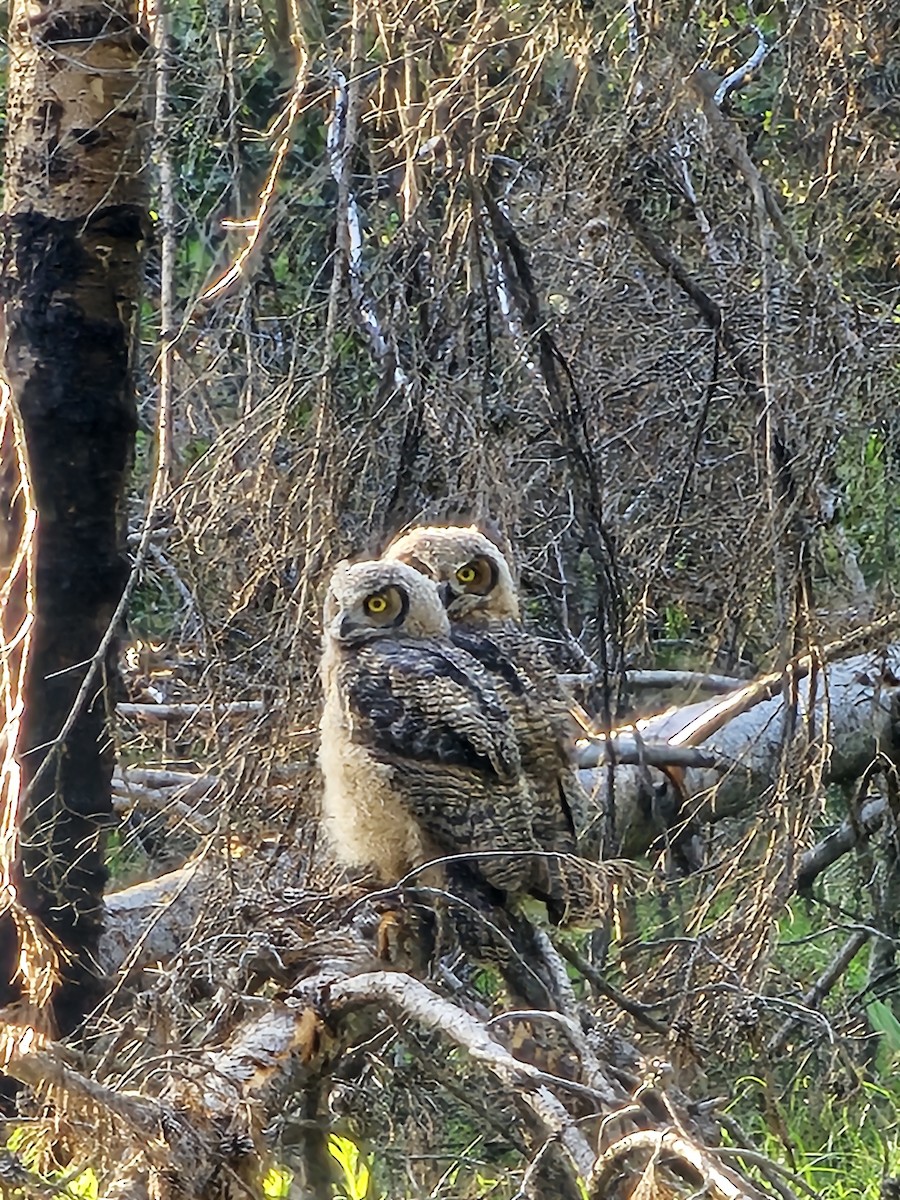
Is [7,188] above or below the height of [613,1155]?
above

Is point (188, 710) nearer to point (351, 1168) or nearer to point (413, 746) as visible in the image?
point (413, 746)

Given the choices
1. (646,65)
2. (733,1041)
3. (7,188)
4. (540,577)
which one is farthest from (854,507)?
(7,188)

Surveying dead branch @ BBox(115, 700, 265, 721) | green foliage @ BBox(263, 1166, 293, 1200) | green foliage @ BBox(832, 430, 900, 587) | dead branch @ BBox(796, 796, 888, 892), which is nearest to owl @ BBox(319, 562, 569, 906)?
dead branch @ BBox(115, 700, 265, 721)

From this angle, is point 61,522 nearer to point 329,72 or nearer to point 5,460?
point 5,460

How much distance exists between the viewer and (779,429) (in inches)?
103

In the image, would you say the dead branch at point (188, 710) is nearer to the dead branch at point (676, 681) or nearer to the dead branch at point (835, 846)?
the dead branch at point (676, 681)

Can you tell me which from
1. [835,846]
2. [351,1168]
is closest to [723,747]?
[835,846]

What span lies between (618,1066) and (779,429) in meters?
1.05

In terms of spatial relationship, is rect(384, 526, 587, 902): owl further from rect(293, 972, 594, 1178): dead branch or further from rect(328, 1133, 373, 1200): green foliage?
rect(293, 972, 594, 1178): dead branch

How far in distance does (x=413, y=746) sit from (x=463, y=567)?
53 centimetres

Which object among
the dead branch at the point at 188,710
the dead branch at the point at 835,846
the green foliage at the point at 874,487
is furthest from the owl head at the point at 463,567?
the dead branch at the point at 835,846

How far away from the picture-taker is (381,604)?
11.9ft

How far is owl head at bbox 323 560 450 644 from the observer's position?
3.52 m

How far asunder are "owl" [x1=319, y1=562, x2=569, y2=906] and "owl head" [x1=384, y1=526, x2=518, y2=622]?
71 mm
